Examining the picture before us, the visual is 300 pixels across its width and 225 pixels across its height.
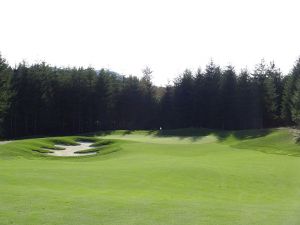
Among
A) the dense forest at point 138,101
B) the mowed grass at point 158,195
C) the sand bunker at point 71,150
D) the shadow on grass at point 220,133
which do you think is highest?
the dense forest at point 138,101

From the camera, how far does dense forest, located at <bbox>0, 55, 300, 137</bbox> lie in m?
93.7

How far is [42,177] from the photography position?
77.3ft

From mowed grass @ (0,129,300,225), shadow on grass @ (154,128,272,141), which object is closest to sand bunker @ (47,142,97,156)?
mowed grass @ (0,129,300,225)

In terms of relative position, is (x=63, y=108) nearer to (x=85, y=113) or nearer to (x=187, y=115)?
(x=85, y=113)

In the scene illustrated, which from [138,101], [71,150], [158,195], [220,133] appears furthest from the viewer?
[138,101]

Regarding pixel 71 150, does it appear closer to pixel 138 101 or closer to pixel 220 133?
pixel 220 133

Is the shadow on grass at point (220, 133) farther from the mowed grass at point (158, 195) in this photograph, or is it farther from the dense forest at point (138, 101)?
the mowed grass at point (158, 195)

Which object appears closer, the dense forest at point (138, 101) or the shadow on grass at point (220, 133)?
the shadow on grass at point (220, 133)

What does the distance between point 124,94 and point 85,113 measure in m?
11.2

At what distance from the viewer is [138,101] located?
109062 millimetres

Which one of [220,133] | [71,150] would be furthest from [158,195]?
[220,133]

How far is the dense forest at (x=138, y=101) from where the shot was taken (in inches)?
3688

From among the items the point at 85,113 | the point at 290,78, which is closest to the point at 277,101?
the point at 290,78

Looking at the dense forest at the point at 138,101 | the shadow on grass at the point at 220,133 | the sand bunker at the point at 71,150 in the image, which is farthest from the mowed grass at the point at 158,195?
the dense forest at the point at 138,101
